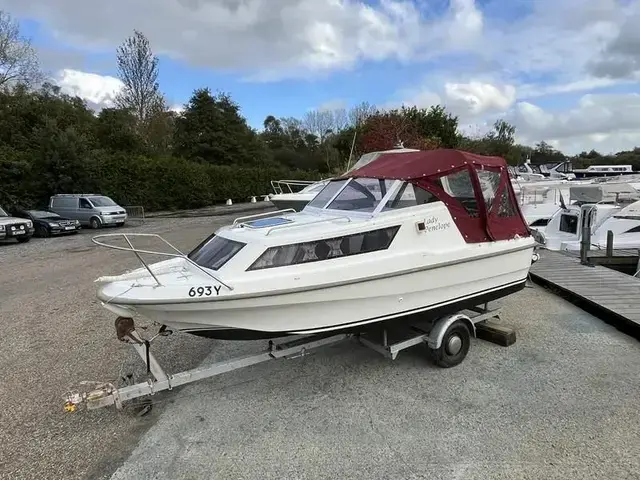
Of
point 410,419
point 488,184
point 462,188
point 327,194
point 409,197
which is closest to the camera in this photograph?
point 410,419

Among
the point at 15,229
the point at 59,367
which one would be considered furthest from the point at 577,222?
the point at 15,229

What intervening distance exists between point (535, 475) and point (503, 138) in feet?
Answer: 183

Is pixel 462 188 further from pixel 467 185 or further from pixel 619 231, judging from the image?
pixel 619 231

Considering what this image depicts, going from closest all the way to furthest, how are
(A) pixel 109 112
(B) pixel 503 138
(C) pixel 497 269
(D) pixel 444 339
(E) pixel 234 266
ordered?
(E) pixel 234 266 → (D) pixel 444 339 → (C) pixel 497 269 → (A) pixel 109 112 → (B) pixel 503 138

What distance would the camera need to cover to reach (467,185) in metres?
4.77

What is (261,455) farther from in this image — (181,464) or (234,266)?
(234,266)

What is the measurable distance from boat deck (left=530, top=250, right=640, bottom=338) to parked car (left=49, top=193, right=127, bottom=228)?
57.2ft

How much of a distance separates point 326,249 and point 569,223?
10729 millimetres

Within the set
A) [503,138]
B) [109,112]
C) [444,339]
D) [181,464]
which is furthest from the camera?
[503,138]

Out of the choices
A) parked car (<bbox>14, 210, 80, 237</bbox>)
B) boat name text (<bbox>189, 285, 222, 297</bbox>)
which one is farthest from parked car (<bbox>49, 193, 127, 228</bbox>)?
boat name text (<bbox>189, 285, 222, 297</bbox>)

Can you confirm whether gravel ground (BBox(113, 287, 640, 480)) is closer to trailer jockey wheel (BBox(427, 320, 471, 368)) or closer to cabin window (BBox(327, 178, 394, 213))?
trailer jockey wheel (BBox(427, 320, 471, 368))

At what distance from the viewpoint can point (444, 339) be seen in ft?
14.8

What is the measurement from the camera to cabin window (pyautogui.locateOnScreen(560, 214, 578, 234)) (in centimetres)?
1187

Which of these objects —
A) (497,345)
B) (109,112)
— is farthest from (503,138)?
(497,345)
